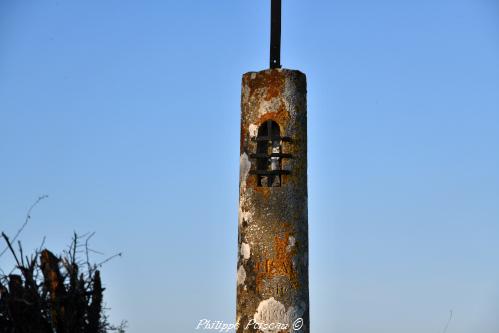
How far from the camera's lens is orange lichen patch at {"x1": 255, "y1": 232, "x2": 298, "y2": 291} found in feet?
27.3

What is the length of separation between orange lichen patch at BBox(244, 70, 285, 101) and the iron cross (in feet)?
0.58

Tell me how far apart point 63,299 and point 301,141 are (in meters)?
2.60

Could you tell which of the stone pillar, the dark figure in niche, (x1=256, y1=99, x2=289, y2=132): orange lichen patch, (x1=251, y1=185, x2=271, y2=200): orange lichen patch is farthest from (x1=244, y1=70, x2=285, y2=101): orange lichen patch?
(x1=251, y1=185, x2=271, y2=200): orange lichen patch

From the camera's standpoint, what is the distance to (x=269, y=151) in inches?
345

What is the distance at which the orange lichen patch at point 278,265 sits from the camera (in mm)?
8336

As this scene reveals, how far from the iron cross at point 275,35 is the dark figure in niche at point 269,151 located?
0.65 metres

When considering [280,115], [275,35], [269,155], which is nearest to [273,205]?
[269,155]

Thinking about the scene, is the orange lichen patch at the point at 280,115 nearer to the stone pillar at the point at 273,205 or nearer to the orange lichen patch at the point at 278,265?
the stone pillar at the point at 273,205

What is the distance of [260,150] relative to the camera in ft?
28.8

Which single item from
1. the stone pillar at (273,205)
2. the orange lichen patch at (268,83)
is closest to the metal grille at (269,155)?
the stone pillar at (273,205)

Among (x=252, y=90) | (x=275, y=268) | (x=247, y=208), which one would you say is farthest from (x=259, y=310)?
(x=252, y=90)

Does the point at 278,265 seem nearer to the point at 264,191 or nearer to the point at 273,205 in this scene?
the point at 273,205

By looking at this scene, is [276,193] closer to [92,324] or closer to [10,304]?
[92,324]

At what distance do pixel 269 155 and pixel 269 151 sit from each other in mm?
124
